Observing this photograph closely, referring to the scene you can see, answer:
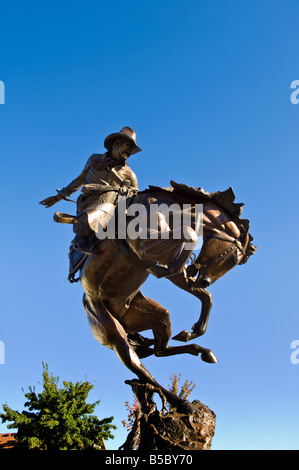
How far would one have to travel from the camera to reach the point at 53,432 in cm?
1336

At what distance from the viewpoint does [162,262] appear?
17.0 ft

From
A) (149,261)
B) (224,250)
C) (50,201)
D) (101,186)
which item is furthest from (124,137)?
(224,250)

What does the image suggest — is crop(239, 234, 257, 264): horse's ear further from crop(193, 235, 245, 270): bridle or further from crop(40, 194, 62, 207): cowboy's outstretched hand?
crop(40, 194, 62, 207): cowboy's outstretched hand

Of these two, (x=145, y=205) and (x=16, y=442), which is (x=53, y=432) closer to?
(x=16, y=442)

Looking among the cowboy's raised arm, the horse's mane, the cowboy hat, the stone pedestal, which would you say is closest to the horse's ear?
the horse's mane

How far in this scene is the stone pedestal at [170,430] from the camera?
4998mm

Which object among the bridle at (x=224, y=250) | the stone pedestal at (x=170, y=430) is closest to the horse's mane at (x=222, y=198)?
the bridle at (x=224, y=250)

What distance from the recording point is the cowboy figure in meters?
5.84

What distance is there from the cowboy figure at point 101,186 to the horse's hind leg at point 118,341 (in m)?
0.87

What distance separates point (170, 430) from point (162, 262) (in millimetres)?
1891

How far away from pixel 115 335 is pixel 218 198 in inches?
85.1

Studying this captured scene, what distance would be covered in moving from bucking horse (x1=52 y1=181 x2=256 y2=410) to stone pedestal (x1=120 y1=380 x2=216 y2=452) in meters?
0.22

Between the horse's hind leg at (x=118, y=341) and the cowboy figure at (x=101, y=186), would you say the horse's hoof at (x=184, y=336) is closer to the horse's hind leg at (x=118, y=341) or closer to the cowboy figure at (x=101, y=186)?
the horse's hind leg at (x=118, y=341)
